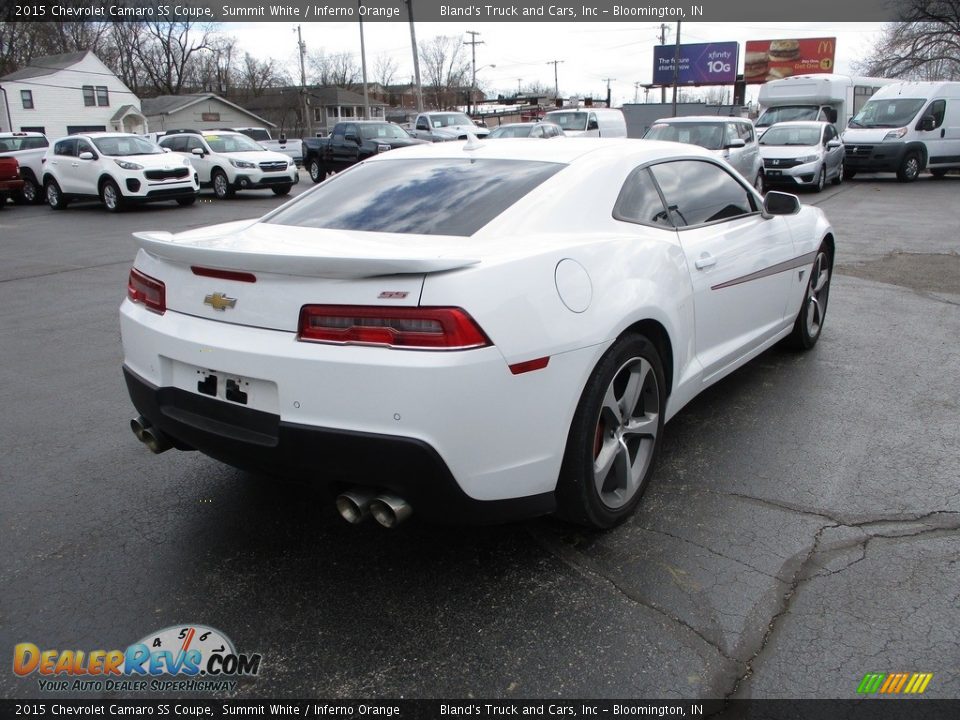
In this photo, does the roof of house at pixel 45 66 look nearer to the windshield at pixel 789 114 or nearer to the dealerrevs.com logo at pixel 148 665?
the windshield at pixel 789 114

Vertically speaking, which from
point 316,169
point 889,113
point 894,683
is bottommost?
point 894,683

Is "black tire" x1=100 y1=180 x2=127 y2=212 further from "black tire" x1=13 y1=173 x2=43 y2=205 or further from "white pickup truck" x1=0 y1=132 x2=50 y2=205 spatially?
"black tire" x1=13 y1=173 x2=43 y2=205

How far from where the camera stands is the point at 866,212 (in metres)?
14.7

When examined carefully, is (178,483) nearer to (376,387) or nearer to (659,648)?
(376,387)

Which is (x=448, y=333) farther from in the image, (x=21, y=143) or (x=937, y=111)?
(x=21, y=143)

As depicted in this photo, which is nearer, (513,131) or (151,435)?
(151,435)

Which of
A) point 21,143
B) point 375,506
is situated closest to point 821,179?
point 375,506

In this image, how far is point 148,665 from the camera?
249 centimetres

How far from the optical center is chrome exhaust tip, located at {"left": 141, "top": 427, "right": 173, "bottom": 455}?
3.15 m

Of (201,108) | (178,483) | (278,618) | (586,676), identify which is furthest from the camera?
(201,108)

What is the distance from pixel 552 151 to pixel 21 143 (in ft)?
74.3

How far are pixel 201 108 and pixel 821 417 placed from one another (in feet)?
225

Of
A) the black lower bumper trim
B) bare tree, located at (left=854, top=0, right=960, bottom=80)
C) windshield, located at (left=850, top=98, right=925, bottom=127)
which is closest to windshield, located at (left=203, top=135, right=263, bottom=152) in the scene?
windshield, located at (left=850, top=98, right=925, bottom=127)

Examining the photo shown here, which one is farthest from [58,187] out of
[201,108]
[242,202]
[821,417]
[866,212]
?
[201,108]
